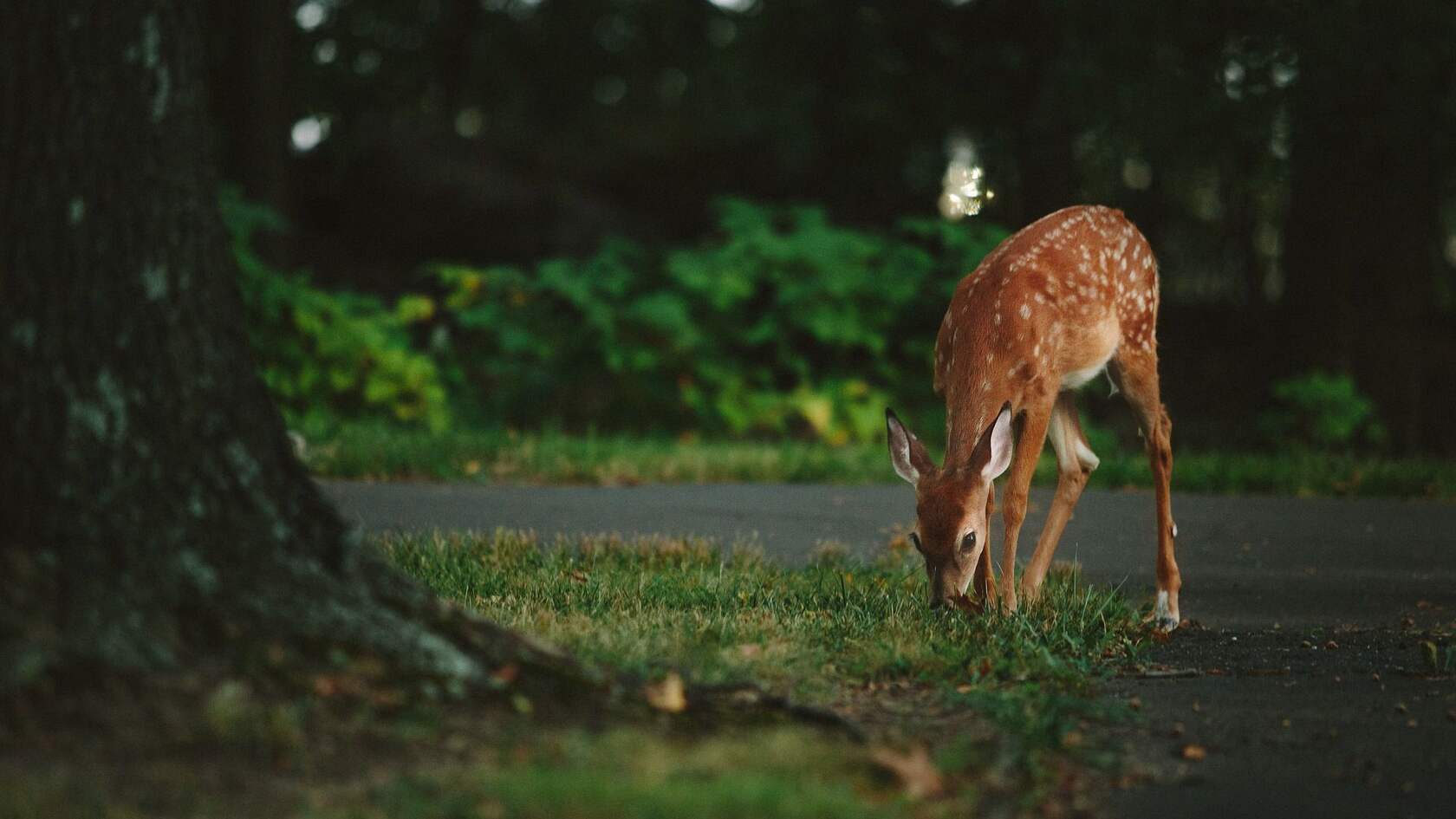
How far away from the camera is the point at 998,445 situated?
→ 6.00 m

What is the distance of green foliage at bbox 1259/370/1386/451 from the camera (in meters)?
13.1

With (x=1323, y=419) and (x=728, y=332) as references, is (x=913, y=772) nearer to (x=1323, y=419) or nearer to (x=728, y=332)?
(x=728, y=332)

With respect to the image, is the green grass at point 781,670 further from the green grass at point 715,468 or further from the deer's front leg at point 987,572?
the green grass at point 715,468

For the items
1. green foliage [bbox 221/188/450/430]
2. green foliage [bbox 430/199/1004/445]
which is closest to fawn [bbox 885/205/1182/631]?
green foliage [bbox 430/199/1004/445]

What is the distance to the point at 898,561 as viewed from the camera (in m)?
7.34

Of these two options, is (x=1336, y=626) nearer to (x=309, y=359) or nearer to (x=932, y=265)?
(x=932, y=265)

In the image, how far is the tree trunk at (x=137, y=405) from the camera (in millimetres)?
3830

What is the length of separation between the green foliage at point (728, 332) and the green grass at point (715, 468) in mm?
1860

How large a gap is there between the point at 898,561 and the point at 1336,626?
6.21ft

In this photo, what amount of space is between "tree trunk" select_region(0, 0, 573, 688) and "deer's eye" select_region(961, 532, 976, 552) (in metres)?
2.11

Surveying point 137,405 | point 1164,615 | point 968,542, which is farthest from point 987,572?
point 137,405

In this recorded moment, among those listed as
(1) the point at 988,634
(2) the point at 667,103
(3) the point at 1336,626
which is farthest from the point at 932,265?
(2) the point at 667,103

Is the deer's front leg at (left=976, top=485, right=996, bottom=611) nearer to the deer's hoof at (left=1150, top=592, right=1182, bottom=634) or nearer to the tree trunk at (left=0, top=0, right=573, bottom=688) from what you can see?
the deer's hoof at (left=1150, top=592, right=1182, bottom=634)

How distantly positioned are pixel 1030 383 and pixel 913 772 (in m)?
2.85
